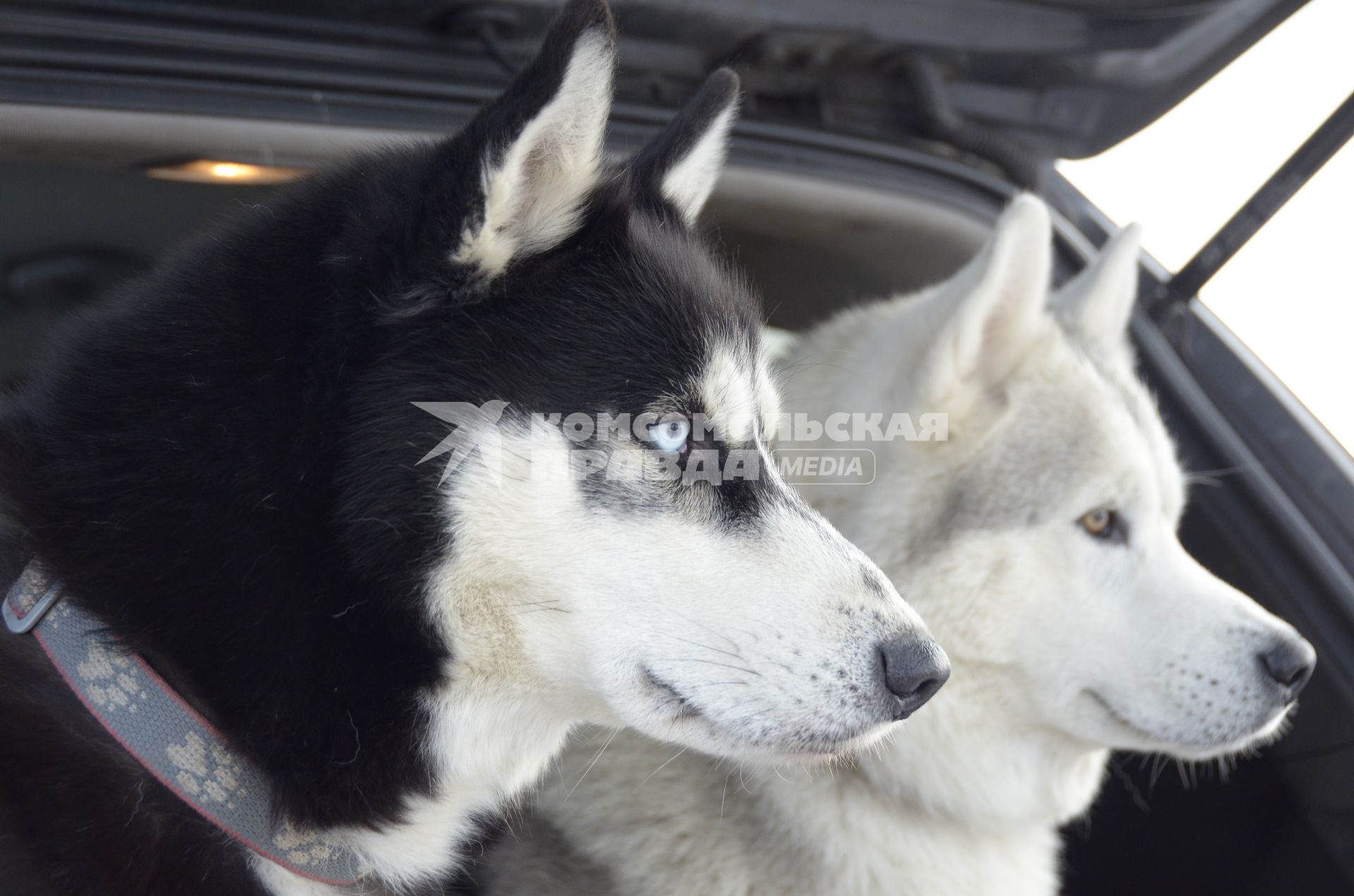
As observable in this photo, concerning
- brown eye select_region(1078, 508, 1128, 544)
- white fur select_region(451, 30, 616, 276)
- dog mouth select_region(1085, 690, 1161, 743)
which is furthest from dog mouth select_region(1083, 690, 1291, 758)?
white fur select_region(451, 30, 616, 276)

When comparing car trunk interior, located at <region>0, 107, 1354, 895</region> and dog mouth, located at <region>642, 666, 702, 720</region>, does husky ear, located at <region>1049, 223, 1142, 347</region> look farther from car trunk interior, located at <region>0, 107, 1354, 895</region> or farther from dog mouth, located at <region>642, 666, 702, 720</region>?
dog mouth, located at <region>642, 666, 702, 720</region>

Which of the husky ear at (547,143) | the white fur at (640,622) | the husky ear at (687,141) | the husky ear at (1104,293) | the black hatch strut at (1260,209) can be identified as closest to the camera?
the husky ear at (547,143)

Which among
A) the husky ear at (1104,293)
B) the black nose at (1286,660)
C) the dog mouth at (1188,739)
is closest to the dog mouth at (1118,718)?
the dog mouth at (1188,739)

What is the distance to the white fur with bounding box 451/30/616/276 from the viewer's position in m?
1.17

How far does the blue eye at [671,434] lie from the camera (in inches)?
52.5

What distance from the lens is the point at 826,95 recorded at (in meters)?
2.48

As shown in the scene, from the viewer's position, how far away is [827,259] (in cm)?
268

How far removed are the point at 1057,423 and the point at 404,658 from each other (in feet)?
4.24

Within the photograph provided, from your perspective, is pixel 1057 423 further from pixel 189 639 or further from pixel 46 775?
pixel 46 775

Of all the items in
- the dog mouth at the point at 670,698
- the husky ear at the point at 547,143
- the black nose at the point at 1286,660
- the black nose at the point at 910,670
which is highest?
the husky ear at the point at 547,143

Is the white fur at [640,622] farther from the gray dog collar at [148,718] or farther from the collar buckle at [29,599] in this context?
the collar buckle at [29,599]

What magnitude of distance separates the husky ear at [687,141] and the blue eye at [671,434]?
1.42 ft

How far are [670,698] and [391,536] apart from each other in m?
0.40

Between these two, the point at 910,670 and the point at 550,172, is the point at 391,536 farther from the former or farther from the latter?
the point at 910,670
